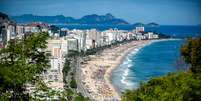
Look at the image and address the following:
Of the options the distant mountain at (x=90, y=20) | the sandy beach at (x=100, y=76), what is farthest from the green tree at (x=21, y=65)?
the distant mountain at (x=90, y=20)

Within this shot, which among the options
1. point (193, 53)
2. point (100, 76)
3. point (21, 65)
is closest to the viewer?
point (21, 65)

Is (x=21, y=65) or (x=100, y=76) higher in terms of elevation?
(x=21, y=65)

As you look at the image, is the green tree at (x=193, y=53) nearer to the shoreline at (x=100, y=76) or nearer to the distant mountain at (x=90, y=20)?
the shoreline at (x=100, y=76)

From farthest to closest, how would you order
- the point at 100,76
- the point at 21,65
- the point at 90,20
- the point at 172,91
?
the point at 90,20 < the point at 100,76 < the point at 172,91 < the point at 21,65

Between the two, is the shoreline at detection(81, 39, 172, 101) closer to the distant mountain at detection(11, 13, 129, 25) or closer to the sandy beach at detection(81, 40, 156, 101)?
the sandy beach at detection(81, 40, 156, 101)

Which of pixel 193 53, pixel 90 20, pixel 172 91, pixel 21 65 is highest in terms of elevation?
pixel 90 20

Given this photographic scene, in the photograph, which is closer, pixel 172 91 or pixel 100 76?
pixel 172 91

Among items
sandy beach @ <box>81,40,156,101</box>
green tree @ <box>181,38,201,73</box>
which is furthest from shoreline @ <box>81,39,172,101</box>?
green tree @ <box>181,38,201,73</box>

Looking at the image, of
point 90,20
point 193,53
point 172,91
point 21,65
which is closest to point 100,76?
point 193,53

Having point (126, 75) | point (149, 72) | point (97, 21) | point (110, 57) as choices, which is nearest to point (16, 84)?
point (126, 75)

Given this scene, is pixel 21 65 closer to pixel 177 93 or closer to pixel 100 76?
pixel 177 93
